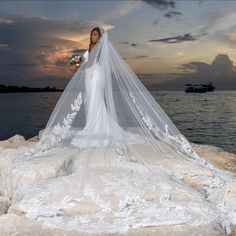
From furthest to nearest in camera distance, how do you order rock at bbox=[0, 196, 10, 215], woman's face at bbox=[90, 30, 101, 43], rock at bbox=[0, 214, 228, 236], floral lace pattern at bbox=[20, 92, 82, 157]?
1. woman's face at bbox=[90, 30, 101, 43]
2. floral lace pattern at bbox=[20, 92, 82, 157]
3. rock at bbox=[0, 196, 10, 215]
4. rock at bbox=[0, 214, 228, 236]

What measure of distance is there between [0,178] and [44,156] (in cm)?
115

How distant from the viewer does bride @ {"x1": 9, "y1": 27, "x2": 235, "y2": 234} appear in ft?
22.8

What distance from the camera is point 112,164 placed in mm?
8734

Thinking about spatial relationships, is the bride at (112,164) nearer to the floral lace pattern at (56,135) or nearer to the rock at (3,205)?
the floral lace pattern at (56,135)

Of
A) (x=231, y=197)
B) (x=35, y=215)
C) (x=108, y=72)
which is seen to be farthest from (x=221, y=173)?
(x=35, y=215)

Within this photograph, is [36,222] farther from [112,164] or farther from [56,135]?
[56,135]

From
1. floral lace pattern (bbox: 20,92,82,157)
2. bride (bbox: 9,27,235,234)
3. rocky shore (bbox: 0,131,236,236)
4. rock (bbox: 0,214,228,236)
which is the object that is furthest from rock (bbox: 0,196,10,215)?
floral lace pattern (bbox: 20,92,82,157)

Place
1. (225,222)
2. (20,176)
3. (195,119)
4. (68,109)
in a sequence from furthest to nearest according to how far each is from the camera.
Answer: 1. (195,119)
2. (68,109)
3. (20,176)
4. (225,222)

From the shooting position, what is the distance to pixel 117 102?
1024 cm

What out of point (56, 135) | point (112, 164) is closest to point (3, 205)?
point (112, 164)

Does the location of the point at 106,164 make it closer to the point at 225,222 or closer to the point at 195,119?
the point at 225,222

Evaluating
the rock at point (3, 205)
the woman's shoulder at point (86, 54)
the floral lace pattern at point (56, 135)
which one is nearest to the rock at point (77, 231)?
the rock at point (3, 205)

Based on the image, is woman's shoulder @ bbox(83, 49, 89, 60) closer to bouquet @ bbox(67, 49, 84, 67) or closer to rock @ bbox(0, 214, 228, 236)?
bouquet @ bbox(67, 49, 84, 67)

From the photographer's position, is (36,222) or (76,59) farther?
(76,59)
